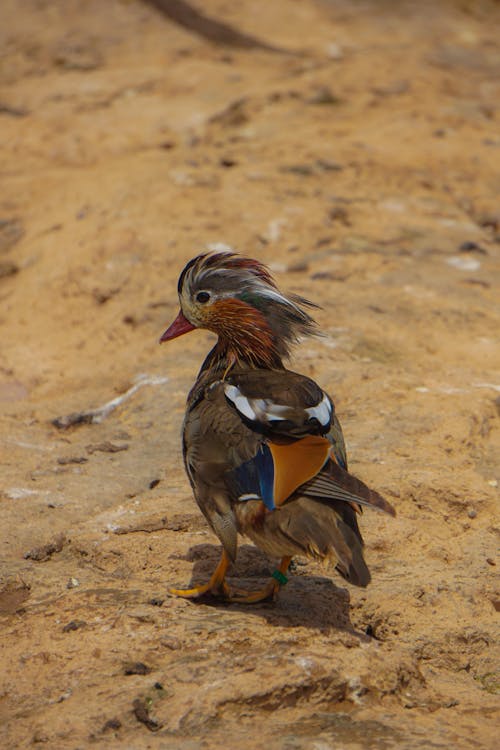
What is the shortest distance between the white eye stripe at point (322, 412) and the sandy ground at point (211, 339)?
2.54ft

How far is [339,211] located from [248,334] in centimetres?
414

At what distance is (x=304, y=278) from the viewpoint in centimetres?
732

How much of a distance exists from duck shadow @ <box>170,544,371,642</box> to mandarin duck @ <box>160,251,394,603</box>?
77mm

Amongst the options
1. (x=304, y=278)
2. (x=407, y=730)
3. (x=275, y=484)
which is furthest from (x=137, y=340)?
(x=407, y=730)

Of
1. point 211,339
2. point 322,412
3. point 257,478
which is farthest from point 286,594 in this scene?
point 211,339

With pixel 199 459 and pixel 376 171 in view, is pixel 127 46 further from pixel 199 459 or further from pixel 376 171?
pixel 199 459

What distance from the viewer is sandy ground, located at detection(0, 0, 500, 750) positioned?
10.7ft

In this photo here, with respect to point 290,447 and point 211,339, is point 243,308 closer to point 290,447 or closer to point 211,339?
point 290,447

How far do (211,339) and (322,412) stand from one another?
2.81 meters

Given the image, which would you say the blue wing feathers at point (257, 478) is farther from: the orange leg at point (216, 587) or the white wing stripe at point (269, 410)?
the orange leg at point (216, 587)

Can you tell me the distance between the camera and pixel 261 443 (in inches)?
145

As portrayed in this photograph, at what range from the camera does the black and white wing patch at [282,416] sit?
3662 mm

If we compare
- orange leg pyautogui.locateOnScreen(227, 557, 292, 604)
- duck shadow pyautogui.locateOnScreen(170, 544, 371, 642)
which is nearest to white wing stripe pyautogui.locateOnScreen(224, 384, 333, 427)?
orange leg pyautogui.locateOnScreen(227, 557, 292, 604)

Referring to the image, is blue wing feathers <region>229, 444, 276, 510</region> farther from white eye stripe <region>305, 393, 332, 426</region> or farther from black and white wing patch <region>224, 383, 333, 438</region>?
white eye stripe <region>305, 393, 332, 426</region>
